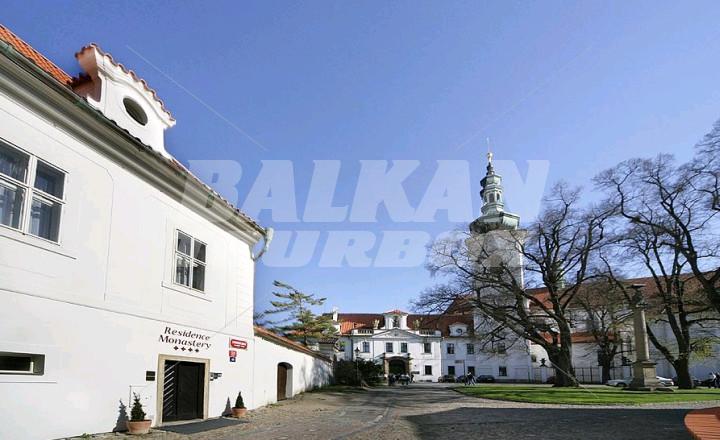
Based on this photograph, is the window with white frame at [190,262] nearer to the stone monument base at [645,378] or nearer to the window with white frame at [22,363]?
the window with white frame at [22,363]

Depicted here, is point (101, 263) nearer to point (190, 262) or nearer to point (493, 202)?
point (190, 262)

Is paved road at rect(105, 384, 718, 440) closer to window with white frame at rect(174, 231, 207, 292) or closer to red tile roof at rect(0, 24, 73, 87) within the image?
window with white frame at rect(174, 231, 207, 292)

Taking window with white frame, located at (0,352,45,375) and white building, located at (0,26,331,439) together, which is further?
white building, located at (0,26,331,439)

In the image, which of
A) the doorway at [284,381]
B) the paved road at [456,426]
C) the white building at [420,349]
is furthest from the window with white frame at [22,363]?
the white building at [420,349]

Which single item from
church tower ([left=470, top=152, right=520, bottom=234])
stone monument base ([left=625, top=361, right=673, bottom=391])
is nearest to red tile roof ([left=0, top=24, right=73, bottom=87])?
stone monument base ([left=625, top=361, right=673, bottom=391])

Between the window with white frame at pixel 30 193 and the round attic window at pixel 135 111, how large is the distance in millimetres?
4293

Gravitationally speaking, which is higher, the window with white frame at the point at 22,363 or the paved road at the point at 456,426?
the window with white frame at the point at 22,363

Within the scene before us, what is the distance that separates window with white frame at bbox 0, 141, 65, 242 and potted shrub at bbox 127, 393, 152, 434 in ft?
12.9

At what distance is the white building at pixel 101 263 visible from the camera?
8.60 m

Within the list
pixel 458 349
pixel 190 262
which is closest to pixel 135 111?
pixel 190 262

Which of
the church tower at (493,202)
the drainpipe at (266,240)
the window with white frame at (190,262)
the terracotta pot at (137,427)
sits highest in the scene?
the church tower at (493,202)

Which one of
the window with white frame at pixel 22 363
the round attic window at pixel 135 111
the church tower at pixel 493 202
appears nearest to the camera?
the window with white frame at pixel 22 363

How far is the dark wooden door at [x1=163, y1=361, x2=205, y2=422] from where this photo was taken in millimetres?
12609

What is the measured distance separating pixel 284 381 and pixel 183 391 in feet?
39.4
